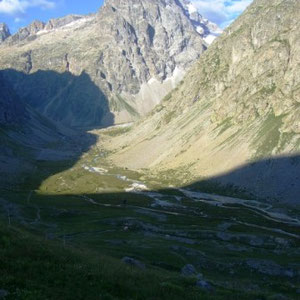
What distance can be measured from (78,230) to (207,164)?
318 ft

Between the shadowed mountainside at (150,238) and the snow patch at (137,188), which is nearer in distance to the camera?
the shadowed mountainside at (150,238)

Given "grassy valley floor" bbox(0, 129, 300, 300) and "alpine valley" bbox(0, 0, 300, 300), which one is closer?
"grassy valley floor" bbox(0, 129, 300, 300)

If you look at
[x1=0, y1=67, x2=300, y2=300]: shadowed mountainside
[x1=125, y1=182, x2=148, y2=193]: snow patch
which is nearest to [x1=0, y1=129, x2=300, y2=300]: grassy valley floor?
[x1=0, y1=67, x2=300, y2=300]: shadowed mountainside

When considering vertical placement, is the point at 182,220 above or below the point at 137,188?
below

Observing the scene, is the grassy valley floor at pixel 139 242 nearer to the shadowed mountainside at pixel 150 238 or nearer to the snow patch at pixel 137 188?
the shadowed mountainside at pixel 150 238

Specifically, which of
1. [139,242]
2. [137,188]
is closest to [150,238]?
[139,242]

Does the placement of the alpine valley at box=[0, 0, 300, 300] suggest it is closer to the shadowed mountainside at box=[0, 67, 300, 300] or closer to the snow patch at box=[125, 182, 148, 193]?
the shadowed mountainside at box=[0, 67, 300, 300]

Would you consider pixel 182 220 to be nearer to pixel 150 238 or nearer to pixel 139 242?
pixel 150 238

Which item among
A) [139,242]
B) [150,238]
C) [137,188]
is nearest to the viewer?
[139,242]

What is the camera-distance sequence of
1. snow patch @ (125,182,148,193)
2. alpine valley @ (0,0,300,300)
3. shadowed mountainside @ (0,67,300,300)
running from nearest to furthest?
shadowed mountainside @ (0,67,300,300) → alpine valley @ (0,0,300,300) → snow patch @ (125,182,148,193)

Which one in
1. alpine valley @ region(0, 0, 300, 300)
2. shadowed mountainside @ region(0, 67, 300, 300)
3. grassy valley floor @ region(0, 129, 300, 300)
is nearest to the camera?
grassy valley floor @ region(0, 129, 300, 300)

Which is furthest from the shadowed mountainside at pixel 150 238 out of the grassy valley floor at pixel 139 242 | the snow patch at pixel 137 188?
the snow patch at pixel 137 188

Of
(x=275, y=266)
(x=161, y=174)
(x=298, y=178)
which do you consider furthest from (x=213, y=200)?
(x=275, y=266)

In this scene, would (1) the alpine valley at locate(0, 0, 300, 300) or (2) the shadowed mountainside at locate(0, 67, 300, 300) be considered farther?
(1) the alpine valley at locate(0, 0, 300, 300)
